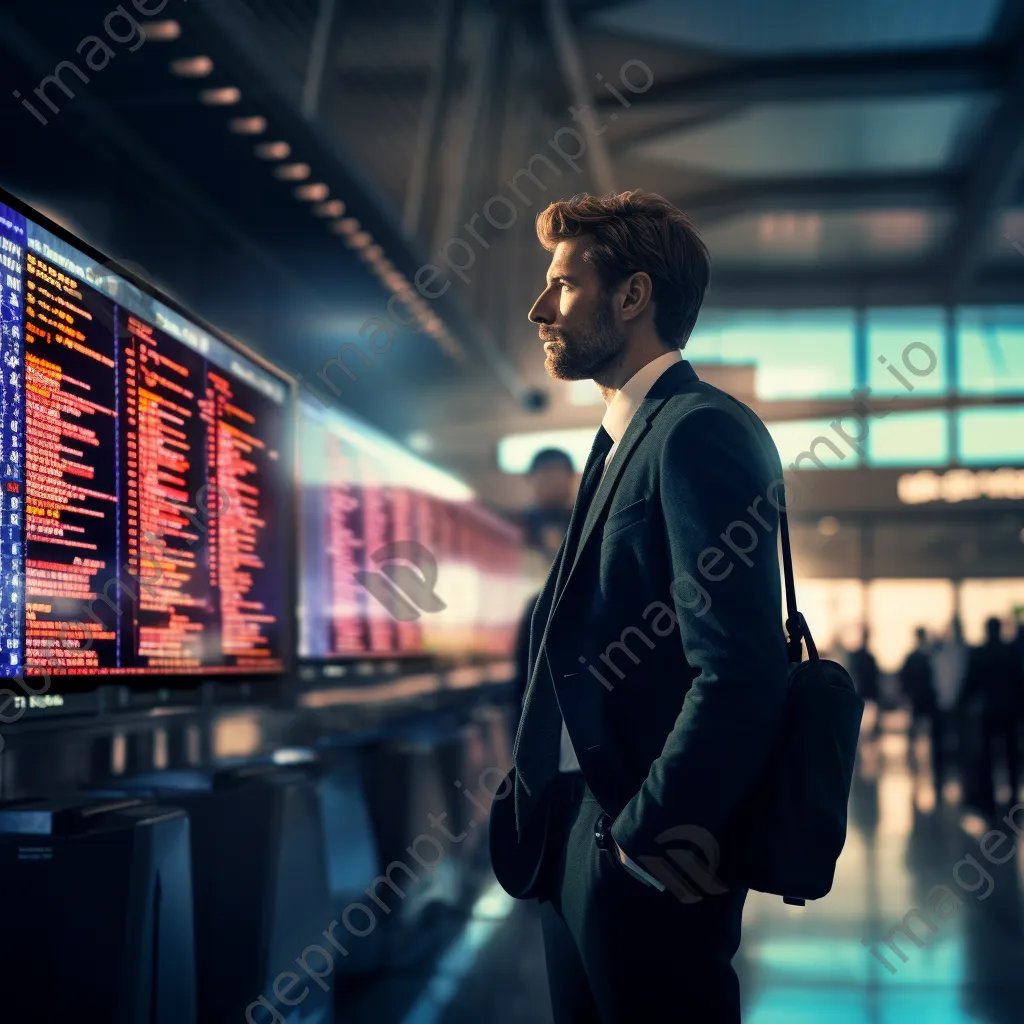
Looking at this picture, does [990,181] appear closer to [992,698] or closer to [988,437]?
[988,437]

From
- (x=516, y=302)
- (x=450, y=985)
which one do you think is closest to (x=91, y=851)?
(x=450, y=985)

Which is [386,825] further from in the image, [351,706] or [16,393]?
[16,393]

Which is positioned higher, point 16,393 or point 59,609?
point 16,393

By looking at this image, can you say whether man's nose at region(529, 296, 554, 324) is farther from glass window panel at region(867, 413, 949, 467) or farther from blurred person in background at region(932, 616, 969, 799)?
glass window panel at region(867, 413, 949, 467)

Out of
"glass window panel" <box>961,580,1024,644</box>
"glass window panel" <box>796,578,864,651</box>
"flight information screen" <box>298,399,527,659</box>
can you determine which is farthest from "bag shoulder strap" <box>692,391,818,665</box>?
"glass window panel" <box>961,580,1024,644</box>

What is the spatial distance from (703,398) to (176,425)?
1.62 m

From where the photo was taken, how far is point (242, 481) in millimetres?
3283

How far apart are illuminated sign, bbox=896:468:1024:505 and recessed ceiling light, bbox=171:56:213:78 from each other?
16166mm

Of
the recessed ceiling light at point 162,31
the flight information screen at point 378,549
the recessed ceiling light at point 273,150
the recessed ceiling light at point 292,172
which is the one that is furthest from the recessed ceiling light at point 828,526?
the recessed ceiling light at point 162,31

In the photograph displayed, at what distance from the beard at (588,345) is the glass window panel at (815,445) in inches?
652

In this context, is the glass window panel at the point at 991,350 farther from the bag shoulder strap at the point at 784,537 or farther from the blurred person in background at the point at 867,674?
the bag shoulder strap at the point at 784,537

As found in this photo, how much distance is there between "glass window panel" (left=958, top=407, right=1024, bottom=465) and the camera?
18234 mm

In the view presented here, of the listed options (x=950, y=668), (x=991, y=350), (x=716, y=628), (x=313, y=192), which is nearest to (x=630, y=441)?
(x=716, y=628)

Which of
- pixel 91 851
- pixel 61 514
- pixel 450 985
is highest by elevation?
pixel 61 514
